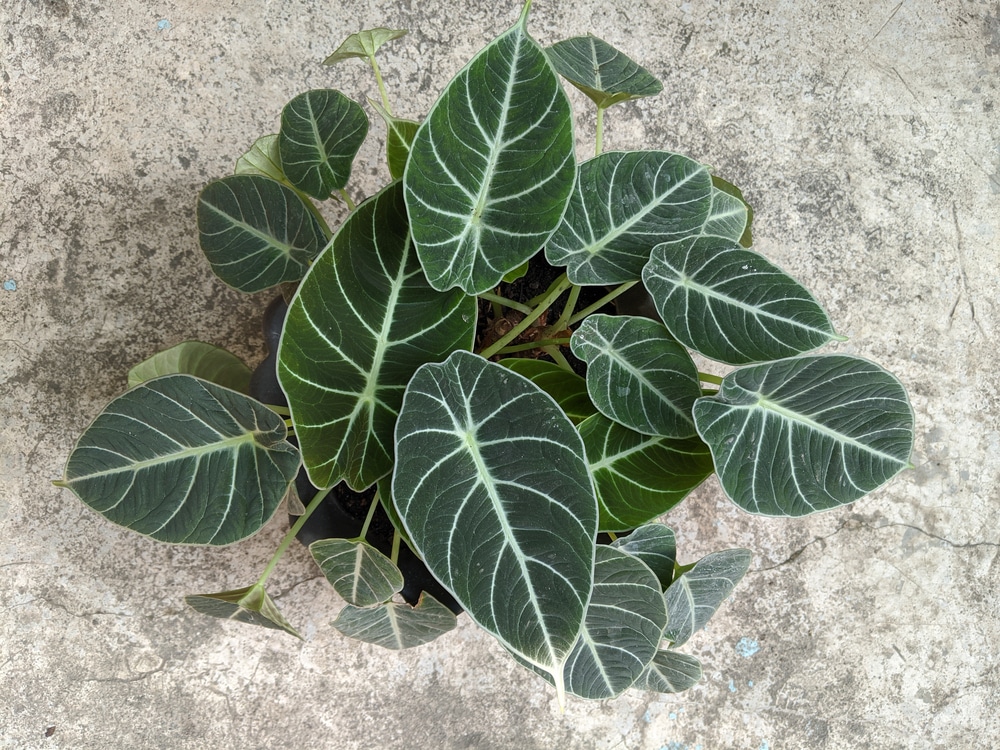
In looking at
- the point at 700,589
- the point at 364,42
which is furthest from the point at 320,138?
the point at 700,589

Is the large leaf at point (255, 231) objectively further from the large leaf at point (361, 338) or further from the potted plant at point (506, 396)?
the large leaf at point (361, 338)

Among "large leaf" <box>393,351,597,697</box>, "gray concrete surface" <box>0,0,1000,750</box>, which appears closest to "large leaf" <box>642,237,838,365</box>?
"large leaf" <box>393,351,597,697</box>

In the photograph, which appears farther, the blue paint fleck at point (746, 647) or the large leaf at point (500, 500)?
the blue paint fleck at point (746, 647)

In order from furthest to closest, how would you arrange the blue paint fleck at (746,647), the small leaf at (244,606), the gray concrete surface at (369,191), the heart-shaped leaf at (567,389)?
the blue paint fleck at (746,647) → the gray concrete surface at (369,191) → the heart-shaped leaf at (567,389) → the small leaf at (244,606)

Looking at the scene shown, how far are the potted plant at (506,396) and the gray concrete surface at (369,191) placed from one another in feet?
1.66

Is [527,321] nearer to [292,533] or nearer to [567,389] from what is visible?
[567,389]

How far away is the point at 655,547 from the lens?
0.99 metres

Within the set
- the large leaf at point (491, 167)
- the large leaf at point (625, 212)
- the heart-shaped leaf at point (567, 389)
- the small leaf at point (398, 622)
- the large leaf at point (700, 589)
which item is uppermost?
the large leaf at point (491, 167)

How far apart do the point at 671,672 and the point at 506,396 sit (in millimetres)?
503

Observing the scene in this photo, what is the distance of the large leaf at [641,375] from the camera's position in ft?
2.92

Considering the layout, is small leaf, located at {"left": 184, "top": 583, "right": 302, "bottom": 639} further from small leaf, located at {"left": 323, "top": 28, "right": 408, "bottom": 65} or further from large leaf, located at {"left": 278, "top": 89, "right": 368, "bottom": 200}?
small leaf, located at {"left": 323, "top": 28, "right": 408, "bottom": 65}

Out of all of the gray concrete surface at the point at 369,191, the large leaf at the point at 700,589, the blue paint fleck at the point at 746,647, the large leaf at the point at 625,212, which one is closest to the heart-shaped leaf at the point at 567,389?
the large leaf at the point at 625,212

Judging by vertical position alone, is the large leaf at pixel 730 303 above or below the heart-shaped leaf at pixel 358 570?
above

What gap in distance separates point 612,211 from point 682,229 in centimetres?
9
